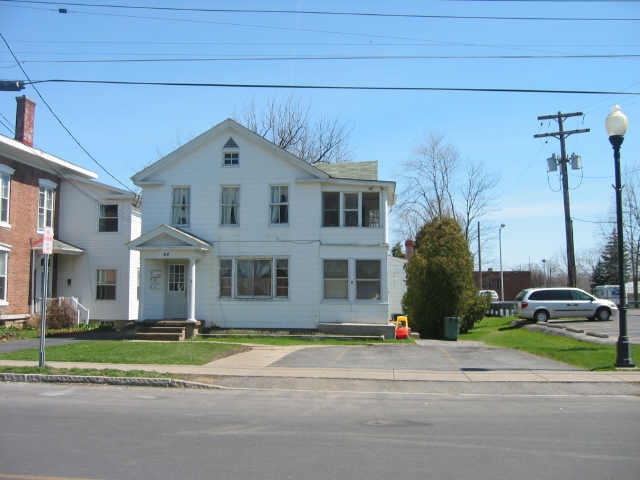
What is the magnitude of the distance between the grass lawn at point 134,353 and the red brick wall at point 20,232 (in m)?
8.71

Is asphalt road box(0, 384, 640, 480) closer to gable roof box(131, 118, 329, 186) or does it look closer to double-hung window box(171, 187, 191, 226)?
double-hung window box(171, 187, 191, 226)

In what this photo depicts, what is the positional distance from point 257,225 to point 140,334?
20.7 feet

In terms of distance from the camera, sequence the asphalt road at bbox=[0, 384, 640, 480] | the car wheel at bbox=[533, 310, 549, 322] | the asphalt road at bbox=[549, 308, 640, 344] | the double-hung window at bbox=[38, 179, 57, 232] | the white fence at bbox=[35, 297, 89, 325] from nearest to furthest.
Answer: the asphalt road at bbox=[0, 384, 640, 480] < the asphalt road at bbox=[549, 308, 640, 344] < the white fence at bbox=[35, 297, 89, 325] < the double-hung window at bbox=[38, 179, 57, 232] < the car wheel at bbox=[533, 310, 549, 322]

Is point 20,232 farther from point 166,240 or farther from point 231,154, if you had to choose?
point 231,154

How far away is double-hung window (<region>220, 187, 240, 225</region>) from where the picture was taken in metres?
24.8

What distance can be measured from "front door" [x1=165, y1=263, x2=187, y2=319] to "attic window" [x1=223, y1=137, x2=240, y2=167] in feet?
15.3

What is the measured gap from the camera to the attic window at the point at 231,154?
977 inches

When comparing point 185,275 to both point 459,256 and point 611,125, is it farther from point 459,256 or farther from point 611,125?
point 611,125

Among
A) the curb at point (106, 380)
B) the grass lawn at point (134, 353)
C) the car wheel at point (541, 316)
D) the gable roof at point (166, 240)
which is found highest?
the gable roof at point (166, 240)

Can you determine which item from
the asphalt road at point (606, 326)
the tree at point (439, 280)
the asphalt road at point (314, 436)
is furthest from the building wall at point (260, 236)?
the asphalt road at point (314, 436)

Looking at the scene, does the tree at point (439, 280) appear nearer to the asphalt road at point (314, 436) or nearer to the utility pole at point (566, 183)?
the utility pole at point (566, 183)

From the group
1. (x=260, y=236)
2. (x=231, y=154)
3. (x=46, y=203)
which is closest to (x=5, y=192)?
(x=46, y=203)

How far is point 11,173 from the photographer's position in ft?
82.4

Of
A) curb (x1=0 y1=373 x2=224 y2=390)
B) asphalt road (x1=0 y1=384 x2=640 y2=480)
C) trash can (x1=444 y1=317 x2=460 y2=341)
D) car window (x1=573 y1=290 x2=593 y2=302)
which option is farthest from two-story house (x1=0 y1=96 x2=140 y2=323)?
car window (x1=573 y1=290 x2=593 y2=302)
